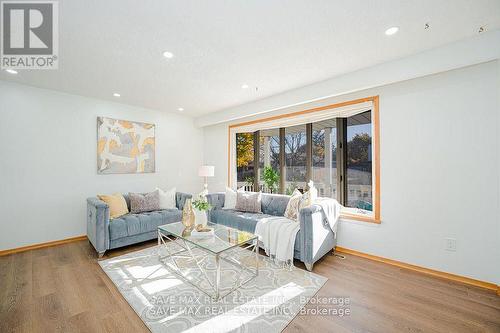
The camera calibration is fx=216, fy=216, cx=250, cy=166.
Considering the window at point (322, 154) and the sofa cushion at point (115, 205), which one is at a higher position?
the window at point (322, 154)

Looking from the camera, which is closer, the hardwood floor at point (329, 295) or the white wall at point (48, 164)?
the hardwood floor at point (329, 295)

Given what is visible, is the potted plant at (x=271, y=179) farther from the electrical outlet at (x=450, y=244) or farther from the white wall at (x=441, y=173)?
the electrical outlet at (x=450, y=244)

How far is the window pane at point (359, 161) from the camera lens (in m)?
3.44

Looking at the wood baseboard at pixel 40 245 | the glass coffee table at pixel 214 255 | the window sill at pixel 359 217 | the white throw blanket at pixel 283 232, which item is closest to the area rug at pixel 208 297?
the glass coffee table at pixel 214 255

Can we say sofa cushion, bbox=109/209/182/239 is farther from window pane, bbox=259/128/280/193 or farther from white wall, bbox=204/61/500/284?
white wall, bbox=204/61/500/284

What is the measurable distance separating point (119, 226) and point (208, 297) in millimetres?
1936

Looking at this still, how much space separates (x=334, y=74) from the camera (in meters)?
3.03

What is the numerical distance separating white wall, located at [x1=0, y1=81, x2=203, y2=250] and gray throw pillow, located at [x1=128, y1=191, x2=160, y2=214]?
662 millimetres

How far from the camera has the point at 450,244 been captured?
2508 mm

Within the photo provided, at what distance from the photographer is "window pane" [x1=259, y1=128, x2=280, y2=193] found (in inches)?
180

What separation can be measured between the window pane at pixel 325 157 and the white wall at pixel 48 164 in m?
3.65

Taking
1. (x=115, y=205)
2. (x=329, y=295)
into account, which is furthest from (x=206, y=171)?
(x=329, y=295)

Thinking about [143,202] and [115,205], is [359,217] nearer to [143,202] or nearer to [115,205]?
[143,202]

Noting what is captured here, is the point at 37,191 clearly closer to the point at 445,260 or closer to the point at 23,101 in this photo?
the point at 23,101
